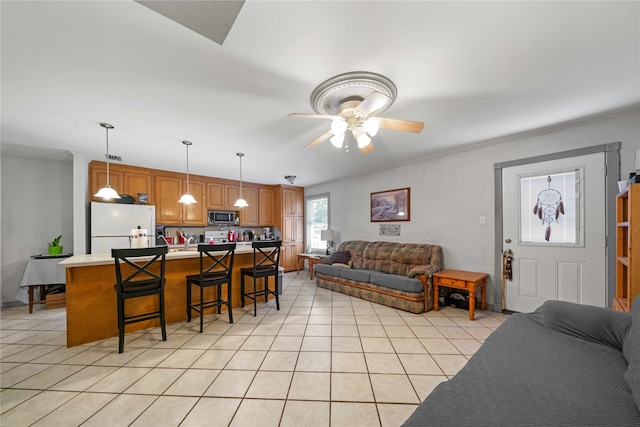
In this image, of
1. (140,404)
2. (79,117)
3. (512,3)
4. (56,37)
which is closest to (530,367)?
(512,3)

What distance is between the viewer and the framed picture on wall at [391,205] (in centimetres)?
472

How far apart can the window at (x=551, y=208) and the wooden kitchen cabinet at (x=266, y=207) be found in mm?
5432

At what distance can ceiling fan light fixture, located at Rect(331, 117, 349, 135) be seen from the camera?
2.05m

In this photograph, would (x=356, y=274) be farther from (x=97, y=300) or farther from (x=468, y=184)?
(x=97, y=300)

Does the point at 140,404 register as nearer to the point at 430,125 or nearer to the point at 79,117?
the point at 79,117

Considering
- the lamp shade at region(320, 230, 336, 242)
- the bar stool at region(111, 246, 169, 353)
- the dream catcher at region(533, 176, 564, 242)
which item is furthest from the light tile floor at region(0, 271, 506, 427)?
the lamp shade at region(320, 230, 336, 242)

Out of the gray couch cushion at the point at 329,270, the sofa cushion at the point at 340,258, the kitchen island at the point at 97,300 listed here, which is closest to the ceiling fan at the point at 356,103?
the kitchen island at the point at 97,300

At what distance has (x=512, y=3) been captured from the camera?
133 centimetres

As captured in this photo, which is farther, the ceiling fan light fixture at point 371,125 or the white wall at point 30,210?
the white wall at point 30,210

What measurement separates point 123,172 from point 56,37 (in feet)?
12.3

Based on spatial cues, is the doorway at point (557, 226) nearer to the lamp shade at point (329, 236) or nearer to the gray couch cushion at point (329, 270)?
the gray couch cushion at point (329, 270)

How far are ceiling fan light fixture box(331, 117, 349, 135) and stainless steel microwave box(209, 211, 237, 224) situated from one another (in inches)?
180

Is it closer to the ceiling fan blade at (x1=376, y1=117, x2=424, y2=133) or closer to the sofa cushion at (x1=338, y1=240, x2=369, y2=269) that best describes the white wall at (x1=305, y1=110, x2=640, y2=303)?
the sofa cushion at (x1=338, y1=240, x2=369, y2=269)

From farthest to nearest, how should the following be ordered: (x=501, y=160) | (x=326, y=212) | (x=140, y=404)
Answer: (x=326, y=212) < (x=501, y=160) < (x=140, y=404)
